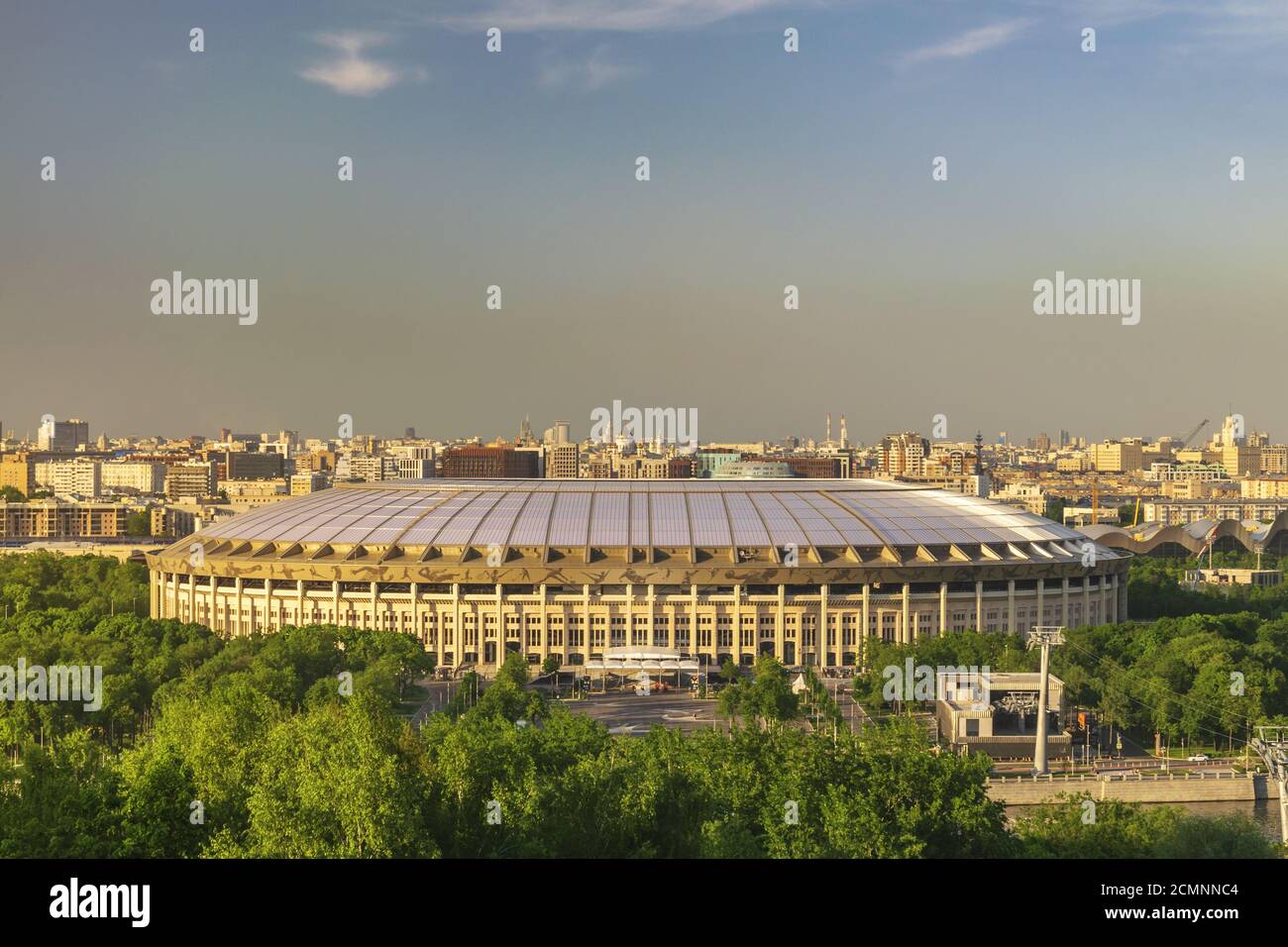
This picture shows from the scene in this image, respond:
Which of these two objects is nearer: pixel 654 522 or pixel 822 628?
pixel 822 628

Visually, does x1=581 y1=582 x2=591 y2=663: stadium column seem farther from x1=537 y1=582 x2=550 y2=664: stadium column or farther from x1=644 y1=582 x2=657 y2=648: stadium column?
x1=644 y1=582 x2=657 y2=648: stadium column

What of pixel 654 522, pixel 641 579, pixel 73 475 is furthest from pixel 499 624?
pixel 73 475

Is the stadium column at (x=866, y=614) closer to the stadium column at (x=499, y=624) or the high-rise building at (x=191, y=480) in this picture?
the stadium column at (x=499, y=624)

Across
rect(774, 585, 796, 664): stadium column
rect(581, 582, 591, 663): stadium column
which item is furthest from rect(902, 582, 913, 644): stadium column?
rect(581, 582, 591, 663): stadium column

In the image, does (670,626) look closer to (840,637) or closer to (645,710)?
(840,637)

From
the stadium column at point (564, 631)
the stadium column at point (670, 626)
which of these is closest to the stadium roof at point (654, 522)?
the stadium column at point (670, 626)
